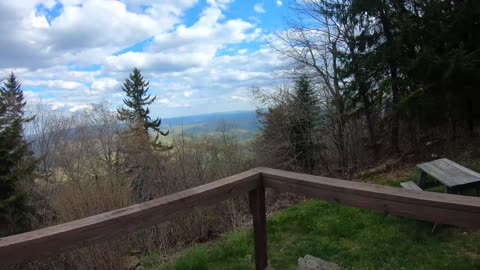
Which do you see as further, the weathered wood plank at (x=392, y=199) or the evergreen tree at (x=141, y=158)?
the evergreen tree at (x=141, y=158)

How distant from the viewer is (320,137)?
47.9ft

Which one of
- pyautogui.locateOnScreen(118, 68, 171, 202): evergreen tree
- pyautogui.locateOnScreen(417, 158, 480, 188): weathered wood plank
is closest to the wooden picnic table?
pyautogui.locateOnScreen(417, 158, 480, 188): weathered wood plank

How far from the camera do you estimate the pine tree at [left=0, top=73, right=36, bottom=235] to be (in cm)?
1561

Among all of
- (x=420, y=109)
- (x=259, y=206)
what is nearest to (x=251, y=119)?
(x=420, y=109)

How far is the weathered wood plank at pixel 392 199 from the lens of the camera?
5.55ft

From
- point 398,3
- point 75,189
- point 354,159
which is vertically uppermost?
point 398,3

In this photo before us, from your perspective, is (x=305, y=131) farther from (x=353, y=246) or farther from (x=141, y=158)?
(x=353, y=246)

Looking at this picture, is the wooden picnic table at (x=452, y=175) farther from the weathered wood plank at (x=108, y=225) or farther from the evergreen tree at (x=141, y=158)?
the evergreen tree at (x=141, y=158)

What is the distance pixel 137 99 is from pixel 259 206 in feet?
144

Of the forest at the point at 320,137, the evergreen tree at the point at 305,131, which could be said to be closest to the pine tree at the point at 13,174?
the forest at the point at 320,137

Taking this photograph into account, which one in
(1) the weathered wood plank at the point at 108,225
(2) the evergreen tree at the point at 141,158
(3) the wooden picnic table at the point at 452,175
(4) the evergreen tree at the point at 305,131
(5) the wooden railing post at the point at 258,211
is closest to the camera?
(1) the weathered wood plank at the point at 108,225

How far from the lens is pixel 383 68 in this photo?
456 inches

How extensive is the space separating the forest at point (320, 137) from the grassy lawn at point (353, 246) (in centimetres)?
174

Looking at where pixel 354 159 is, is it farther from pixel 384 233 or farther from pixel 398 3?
pixel 384 233
